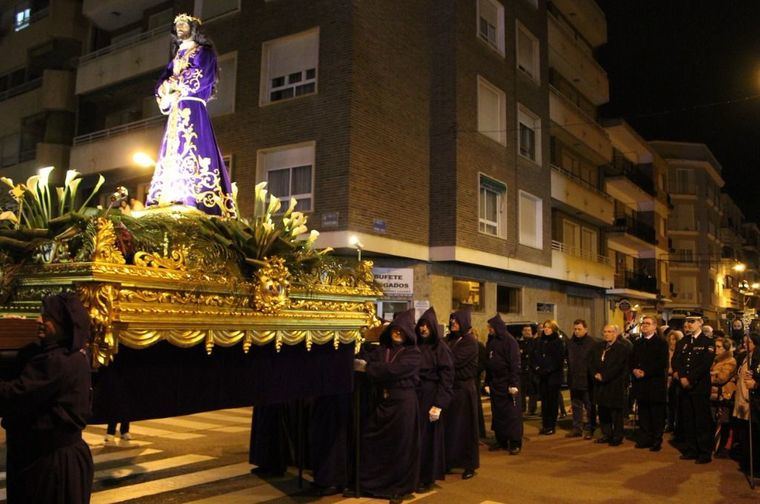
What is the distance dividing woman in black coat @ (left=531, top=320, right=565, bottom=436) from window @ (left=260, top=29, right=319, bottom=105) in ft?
35.6

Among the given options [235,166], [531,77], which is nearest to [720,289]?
[531,77]

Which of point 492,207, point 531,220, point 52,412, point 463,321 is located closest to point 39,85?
point 492,207

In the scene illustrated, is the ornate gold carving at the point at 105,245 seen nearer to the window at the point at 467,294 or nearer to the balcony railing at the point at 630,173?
the window at the point at 467,294

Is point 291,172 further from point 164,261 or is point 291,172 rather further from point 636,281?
point 636,281

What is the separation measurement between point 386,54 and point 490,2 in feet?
21.3

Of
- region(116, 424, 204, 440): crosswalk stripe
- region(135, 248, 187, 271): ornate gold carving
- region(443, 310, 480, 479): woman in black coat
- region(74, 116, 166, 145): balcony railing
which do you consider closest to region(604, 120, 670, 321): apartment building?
region(74, 116, 166, 145): balcony railing

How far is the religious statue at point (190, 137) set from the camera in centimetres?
591

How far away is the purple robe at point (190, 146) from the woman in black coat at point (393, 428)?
2.60 metres

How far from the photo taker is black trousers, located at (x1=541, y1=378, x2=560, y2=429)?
12734mm

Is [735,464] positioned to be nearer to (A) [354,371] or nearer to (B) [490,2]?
(A) [354,371]

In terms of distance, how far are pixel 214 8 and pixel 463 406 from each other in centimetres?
1870

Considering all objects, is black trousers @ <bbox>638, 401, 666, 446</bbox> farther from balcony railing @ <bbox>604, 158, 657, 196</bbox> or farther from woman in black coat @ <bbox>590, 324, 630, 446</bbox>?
balcony railing @ <bbox>604, 158, 657, 196</bbox>

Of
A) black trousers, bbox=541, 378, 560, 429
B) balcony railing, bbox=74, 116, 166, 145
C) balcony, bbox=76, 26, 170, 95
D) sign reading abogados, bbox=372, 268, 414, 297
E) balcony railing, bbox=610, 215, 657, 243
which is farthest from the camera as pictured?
balcony railing, bbox=610, 215, 657, 243

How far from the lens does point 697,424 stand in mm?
10422
